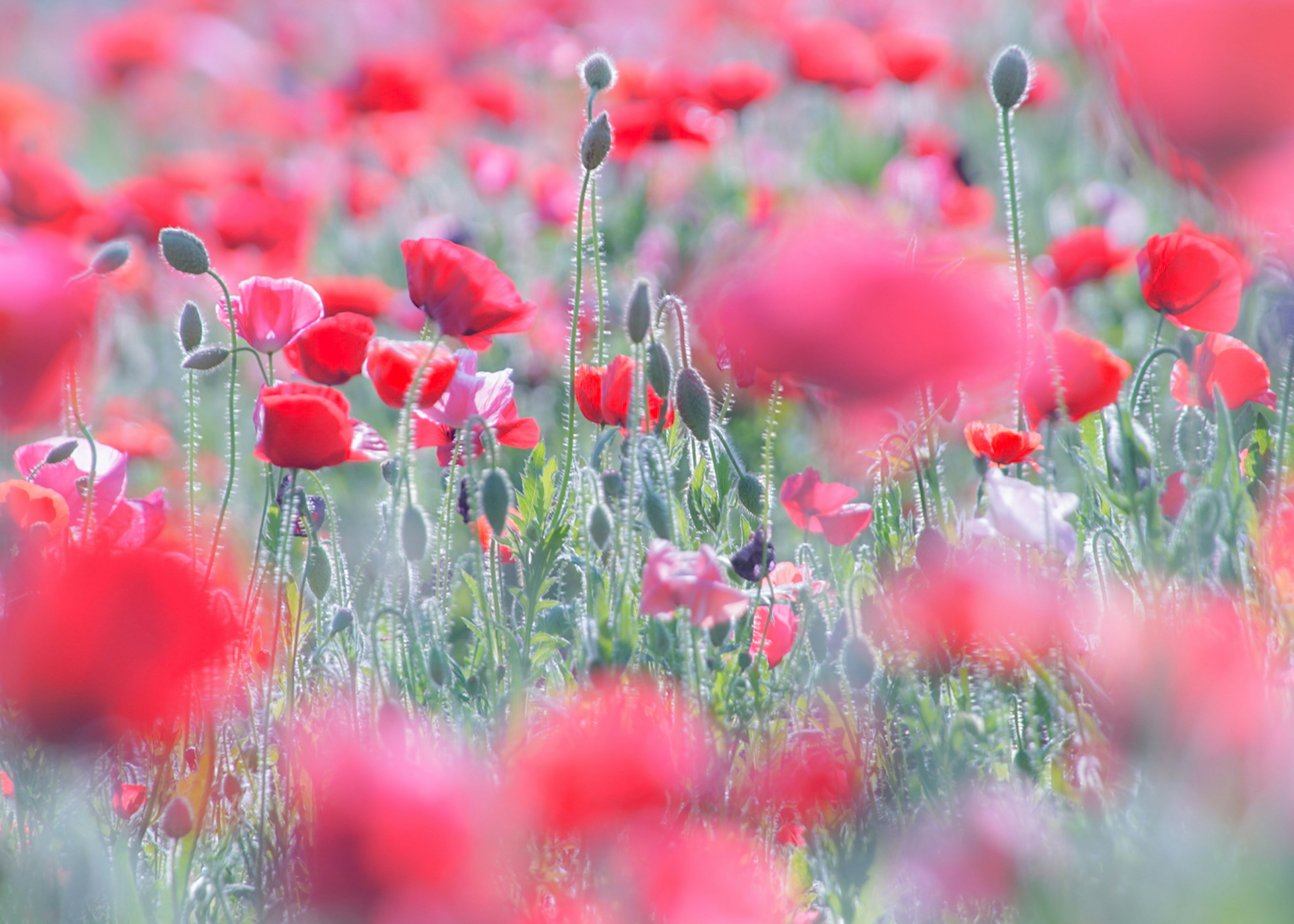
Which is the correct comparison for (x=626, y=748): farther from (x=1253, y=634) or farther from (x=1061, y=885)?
(x=1253, y=634)

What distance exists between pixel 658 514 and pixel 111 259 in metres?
0.62

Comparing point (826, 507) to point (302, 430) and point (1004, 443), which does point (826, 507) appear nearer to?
point (1004, 443)

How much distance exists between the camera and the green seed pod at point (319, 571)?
1301 mm

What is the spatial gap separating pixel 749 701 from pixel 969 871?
1.55 feet

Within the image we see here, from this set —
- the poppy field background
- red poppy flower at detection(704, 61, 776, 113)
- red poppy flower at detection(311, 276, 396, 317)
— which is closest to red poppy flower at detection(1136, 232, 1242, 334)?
the poppy field background

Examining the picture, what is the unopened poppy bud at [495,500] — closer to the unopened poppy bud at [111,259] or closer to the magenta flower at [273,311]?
the magenta flower at [273,311]

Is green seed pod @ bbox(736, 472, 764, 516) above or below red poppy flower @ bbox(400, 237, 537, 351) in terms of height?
below

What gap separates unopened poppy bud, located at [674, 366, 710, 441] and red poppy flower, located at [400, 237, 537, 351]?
224mm

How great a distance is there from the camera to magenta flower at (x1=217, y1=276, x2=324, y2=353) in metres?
1.24

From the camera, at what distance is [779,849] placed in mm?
1041

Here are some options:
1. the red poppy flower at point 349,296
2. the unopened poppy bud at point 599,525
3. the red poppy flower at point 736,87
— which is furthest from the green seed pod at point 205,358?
the red poppy flower at point 736,87

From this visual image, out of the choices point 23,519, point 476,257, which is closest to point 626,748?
point 476,257

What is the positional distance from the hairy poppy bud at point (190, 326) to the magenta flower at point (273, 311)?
10 cm

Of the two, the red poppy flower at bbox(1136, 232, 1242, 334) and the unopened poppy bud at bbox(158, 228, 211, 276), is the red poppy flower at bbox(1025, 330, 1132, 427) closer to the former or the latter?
the red poppy flower at bbox(1136, 232, 1242, 334)
